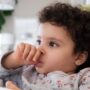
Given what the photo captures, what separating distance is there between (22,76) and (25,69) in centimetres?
4

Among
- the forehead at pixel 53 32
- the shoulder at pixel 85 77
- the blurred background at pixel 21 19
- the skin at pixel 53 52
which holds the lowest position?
the blurred background at pixel 21 19

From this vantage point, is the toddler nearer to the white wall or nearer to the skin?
the skin

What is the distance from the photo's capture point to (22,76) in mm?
879

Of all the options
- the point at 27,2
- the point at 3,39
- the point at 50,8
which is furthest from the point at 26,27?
the point at 50,8

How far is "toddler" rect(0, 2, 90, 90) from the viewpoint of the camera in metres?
0.81

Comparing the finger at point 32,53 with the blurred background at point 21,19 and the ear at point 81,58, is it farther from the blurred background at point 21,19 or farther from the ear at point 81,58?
the blurred background at point 21,19

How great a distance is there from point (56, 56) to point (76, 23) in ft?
0.44

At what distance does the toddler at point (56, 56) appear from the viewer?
0.81m

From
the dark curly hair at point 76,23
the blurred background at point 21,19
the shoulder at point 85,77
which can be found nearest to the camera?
the shoulder at point 85,77

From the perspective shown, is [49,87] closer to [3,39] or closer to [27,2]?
[3,39]

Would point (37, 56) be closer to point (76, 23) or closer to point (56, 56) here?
point (56, 56)

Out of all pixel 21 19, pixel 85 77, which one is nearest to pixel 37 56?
pixel 85 77

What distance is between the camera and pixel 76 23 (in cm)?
88

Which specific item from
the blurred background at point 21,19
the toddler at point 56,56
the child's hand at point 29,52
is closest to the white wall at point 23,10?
the blurred background at point 21,19
